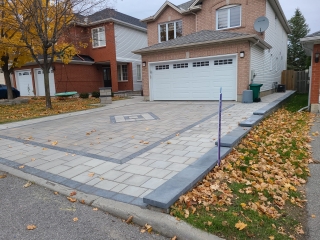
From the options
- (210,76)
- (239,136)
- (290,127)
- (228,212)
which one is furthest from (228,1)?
(228,212)

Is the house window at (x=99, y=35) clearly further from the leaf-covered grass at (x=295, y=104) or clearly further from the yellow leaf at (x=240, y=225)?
the yellow leaf at (x=240, y=225)

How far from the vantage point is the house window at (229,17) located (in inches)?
564

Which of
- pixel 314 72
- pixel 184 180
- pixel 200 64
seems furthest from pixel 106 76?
pixel 184 180

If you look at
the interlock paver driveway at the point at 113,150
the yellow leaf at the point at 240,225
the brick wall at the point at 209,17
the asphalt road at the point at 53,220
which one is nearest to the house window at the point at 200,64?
the brick wall at the point at 209,17

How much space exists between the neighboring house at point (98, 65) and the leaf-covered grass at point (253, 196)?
16.4 metres

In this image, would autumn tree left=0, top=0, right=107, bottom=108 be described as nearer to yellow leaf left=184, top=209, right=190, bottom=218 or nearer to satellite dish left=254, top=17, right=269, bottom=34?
satellite dish left=254, top=17, right=269, bottom=34

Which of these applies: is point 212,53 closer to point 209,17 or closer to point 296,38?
point 209,17

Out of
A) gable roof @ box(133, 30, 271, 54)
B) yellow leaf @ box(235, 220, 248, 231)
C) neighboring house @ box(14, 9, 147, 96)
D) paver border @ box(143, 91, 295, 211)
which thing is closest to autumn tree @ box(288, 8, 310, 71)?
neighboring house @ box(14, 9, 147, 96)

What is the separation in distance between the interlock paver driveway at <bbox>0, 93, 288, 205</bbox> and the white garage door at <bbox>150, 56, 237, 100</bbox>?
4.42m

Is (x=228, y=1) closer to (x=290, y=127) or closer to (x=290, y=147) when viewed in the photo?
(x=290, y=127)

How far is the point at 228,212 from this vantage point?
8.55 ft

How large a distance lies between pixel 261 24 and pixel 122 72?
12748mm

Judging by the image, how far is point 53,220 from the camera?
8.66ft

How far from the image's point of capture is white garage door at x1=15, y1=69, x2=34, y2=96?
20.8 meters
